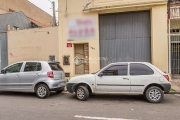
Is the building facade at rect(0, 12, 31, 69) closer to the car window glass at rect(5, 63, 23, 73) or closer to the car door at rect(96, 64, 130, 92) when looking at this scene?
the car window glass at rect(5, 63, 23, 73)

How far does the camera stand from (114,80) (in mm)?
6234

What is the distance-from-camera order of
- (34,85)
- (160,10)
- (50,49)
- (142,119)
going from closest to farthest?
1. (142,119)
2. (34,85)
3. (160,10)
4. (50,49)

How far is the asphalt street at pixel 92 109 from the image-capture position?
4.64m

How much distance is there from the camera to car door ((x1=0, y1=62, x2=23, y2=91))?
7320 millimetres

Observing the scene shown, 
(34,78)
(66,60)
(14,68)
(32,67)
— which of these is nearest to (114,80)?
(34,78)

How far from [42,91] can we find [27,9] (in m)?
27.6

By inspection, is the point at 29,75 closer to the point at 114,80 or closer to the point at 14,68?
the point at 14,68

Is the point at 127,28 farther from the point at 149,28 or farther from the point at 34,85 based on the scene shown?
the point at 34,85

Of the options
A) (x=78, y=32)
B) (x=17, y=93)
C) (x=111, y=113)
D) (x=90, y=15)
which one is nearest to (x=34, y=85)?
(x=17, y=93)

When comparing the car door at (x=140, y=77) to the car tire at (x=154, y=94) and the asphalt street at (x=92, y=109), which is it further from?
the asphalt street at (x=92, y=109)

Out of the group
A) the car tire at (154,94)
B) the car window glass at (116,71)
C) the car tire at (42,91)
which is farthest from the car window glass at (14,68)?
the car tire at (154,94)

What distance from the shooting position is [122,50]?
35.0 ft

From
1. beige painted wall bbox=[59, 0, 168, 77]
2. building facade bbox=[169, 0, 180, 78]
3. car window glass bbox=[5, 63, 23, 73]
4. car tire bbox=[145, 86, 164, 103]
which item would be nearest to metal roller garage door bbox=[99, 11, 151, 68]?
beige painted wall bbox=[59, 0, 168, 77]

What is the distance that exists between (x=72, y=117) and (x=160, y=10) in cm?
821
